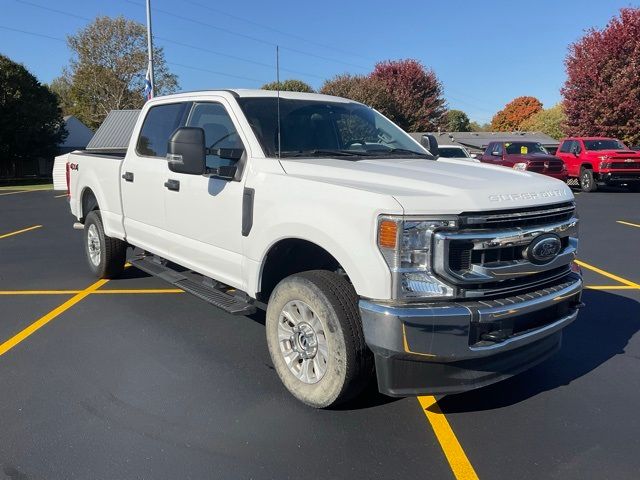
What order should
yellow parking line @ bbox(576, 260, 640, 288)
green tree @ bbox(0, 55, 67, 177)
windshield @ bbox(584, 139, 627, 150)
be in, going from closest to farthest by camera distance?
yellow parking line @ bbox(576, 260, 640, 288) < windshield @ bbox(584, 139, 627, 150) < green tree @ bbox(0, 55, 67, 177)

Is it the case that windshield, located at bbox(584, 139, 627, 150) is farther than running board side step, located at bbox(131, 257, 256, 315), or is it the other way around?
windshield, located at bbox(584, 139, 627, 150)

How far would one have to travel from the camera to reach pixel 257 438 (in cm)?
317

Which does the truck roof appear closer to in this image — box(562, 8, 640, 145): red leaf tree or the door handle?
the door handle

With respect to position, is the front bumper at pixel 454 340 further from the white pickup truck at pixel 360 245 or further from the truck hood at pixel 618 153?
the truck hood at pixel 618 153

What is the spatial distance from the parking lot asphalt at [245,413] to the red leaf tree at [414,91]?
45.0m

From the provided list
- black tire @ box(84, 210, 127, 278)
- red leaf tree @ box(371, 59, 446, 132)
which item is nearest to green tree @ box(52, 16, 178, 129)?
red leaf tree @ box(371, 59, 446, 132)

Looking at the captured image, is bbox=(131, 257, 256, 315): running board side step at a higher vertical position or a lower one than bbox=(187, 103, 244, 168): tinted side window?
lower

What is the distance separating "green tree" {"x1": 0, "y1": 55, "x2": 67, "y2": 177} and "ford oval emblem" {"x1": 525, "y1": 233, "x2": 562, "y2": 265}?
3767cm

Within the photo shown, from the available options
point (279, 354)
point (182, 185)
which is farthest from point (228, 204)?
point (279, 354)

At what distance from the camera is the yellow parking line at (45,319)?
461cm

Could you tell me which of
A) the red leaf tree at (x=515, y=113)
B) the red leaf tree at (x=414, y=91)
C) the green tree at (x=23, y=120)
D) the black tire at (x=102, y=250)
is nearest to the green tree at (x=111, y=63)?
the green tree at (x=23, y=120)

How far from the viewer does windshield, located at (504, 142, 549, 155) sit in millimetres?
20141

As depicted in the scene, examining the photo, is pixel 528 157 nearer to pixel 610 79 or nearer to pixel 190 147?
pixel 610 79

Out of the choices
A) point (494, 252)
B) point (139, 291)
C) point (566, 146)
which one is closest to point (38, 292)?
→ point (139, 291)
